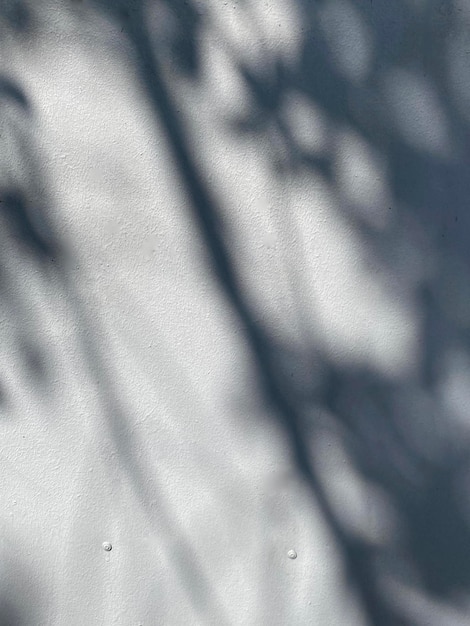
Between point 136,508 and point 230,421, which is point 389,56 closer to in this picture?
point 230,421

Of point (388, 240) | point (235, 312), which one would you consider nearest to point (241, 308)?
point (235, 312)

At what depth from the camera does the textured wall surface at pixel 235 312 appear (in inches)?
90.6

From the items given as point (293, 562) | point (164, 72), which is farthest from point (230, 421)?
point (164, 72)

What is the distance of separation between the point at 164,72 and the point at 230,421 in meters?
1.12

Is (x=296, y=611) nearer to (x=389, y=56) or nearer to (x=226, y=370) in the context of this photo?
(x=226, y=370)

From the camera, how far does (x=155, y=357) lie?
2.48 m

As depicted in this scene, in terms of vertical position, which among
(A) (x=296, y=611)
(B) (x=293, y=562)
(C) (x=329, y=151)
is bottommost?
(A) (x=296, y=611)

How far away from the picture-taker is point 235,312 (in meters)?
2.45

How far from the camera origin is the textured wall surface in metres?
2.30

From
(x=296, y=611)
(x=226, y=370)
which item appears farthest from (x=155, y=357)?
(x=296, y=611)

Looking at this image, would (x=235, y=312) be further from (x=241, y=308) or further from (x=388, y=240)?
(x=388, y=240)

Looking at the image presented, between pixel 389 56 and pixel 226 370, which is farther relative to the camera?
pixel 226 370

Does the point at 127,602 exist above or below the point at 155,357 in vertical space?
below

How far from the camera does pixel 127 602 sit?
261cm
